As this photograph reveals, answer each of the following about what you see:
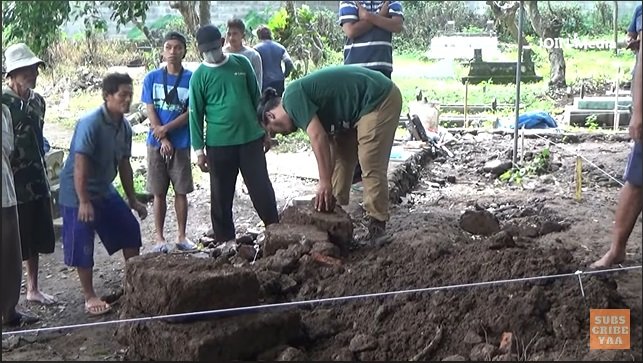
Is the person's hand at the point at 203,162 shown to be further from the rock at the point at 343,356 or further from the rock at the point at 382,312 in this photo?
the rock at the point at 343,356

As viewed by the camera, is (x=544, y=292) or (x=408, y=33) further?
(x=408, y=33)

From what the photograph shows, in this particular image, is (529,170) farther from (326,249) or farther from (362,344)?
(362,344)

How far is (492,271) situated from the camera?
11.4 ft

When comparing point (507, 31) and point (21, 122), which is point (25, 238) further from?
point (507, 31)

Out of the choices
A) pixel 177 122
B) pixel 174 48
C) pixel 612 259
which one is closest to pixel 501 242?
pixel 612 259

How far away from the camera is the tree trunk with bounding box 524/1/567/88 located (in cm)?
1023

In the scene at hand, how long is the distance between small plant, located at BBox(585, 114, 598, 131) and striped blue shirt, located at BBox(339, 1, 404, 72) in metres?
5.48

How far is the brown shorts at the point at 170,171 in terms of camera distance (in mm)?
5129

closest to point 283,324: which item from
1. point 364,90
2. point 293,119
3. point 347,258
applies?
point 347,258

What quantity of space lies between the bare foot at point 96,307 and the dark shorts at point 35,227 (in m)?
0.48

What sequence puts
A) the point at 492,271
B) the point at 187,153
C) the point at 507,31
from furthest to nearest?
the point at 507,31, the point at 187,153, the point at 492,271

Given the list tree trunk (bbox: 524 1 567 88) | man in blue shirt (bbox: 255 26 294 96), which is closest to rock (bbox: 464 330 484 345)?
man in blue shirt (bbox: 255 26 294 96)

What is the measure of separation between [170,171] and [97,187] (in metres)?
1.09

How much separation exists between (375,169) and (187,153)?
1.37 m
